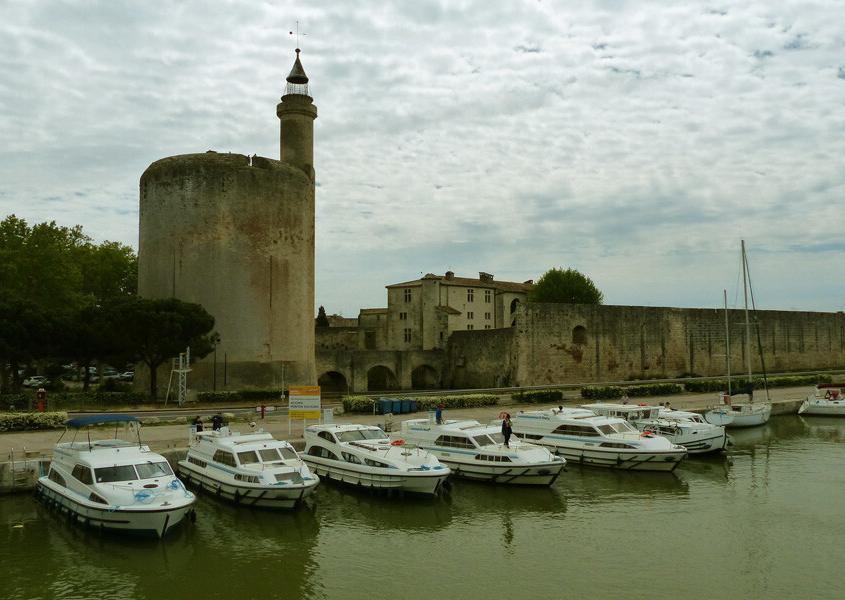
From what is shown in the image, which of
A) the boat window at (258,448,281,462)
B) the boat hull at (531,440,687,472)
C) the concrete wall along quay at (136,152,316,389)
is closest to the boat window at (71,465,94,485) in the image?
the boat window at (258,448,281,462)

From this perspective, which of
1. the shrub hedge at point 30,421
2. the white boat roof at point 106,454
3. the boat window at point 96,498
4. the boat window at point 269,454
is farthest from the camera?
the shrub hedge at point 30,421

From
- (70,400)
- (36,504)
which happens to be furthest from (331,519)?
(70,400)

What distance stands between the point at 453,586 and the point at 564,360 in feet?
116

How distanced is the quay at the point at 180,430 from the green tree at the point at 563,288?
29701 millimetres

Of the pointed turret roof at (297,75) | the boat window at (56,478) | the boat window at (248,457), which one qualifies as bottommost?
the boat window at (56,478)

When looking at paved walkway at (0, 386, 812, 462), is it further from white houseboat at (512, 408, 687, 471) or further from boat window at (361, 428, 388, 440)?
white houseboat at (512, 408, 687, 471)

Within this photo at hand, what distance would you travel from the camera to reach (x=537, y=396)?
1340 inches

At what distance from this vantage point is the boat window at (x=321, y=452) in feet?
63.9

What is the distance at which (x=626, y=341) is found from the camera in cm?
4922

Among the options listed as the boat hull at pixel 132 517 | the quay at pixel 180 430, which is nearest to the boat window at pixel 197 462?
the quay at pixel 180 430

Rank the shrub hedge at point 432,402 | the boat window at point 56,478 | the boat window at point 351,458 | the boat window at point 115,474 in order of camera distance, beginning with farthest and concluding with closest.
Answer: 1. the shrub hedge at point 432,402
2. the boat window at point 351,458
3. the boat window at point 56,478
4. the boat window at point 115,474

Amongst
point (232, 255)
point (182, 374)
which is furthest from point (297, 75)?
point (182, 374)

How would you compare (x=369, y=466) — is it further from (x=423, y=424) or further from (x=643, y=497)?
(x=643, y=497)

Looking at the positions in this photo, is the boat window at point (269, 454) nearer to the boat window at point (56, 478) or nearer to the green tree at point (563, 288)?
the boat window at point (56, 478)
